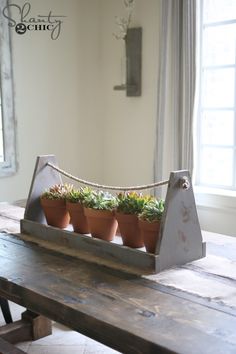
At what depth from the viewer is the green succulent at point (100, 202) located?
6.03ft

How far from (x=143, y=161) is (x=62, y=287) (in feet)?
8.65

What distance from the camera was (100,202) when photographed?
1861 mm

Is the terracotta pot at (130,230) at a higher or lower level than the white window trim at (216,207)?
higher

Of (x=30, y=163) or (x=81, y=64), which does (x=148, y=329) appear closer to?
(x=30, y=163)

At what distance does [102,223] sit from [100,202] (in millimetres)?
88

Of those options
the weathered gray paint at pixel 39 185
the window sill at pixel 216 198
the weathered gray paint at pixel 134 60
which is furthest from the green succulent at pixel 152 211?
the weathered gray paint at pixel 134 60

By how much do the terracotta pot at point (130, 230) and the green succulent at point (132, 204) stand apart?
21 millimetres

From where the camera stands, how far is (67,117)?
4133 mm

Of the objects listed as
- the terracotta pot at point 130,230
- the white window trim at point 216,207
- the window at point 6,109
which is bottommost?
the white window trim at point 216,207

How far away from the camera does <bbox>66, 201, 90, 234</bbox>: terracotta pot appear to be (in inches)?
75.7

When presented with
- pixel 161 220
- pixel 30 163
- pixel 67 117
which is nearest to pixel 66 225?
pixel 161 220

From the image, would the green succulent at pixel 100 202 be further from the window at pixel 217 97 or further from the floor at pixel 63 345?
the window at pixel 217 97

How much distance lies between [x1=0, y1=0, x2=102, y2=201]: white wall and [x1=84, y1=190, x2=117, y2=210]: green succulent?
1.99 m

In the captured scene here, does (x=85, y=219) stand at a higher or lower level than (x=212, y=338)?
higher
